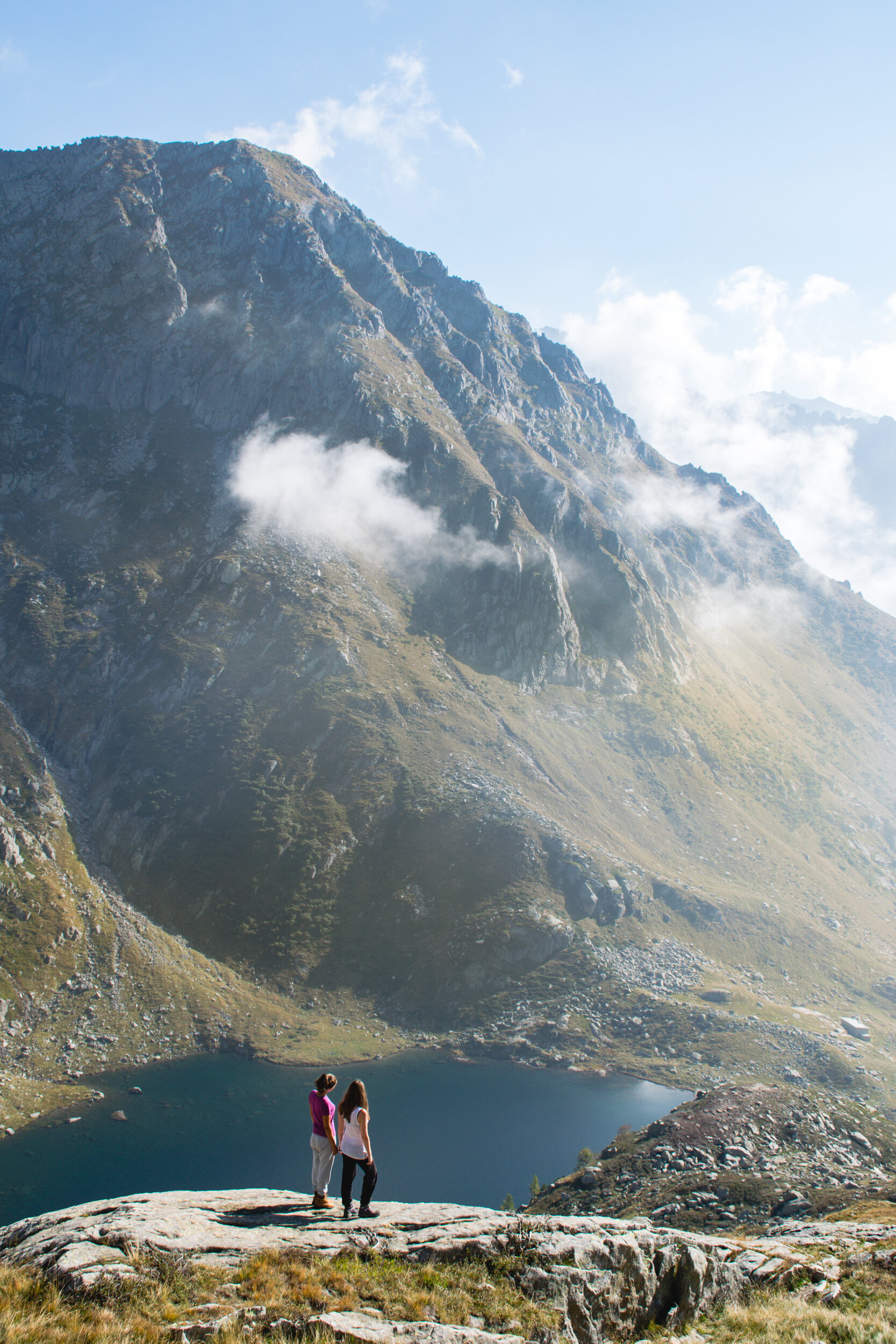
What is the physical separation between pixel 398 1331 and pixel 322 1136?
5.88 metres

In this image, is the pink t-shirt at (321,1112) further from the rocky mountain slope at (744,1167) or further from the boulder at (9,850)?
the boulder at (9,850)

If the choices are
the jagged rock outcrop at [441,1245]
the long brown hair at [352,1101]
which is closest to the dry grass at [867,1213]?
the jagged rock outcrop at [441,1245]

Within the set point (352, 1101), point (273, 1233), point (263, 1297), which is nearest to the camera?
point (263, 1297)

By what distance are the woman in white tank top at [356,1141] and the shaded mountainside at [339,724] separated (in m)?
86.5

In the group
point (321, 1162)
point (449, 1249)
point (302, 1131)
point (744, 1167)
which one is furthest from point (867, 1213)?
point (302, 1131)

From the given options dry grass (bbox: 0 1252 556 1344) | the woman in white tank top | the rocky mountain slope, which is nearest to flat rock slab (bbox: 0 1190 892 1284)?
dry grass (bbox: 0 1252 556 1344)

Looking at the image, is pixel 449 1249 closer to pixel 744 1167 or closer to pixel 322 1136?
pixel 322 1136

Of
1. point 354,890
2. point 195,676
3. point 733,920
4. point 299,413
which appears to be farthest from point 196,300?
point 733,920

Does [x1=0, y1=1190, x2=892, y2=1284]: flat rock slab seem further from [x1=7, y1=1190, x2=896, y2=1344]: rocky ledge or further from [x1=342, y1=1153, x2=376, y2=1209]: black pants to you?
[x1=342, y1=1153, x2=376, y2=1209]: black pants

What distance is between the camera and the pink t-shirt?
17.7 meters

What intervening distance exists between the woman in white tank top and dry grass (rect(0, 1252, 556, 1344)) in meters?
2.09

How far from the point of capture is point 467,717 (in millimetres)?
153750

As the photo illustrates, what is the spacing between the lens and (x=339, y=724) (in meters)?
134

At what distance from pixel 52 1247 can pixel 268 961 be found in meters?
98.0
